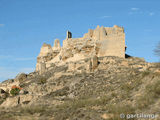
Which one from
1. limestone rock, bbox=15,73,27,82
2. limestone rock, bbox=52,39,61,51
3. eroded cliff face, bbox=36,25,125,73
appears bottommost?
limestone rock, bbox=15,73,27,82

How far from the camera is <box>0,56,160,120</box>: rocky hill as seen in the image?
16234 millimetres

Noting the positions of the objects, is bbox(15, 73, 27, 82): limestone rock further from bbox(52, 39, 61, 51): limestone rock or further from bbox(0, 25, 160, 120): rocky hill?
bbox(52, 39, 61, 51): limestone rock

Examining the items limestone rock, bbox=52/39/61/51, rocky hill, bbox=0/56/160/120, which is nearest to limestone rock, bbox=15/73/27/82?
rocky hill, bbox=0/56/160/120

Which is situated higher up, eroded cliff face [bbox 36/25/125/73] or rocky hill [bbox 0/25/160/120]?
eroded cliff face [bbox 36/25/125/73]

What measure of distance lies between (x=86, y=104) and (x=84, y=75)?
1711cm

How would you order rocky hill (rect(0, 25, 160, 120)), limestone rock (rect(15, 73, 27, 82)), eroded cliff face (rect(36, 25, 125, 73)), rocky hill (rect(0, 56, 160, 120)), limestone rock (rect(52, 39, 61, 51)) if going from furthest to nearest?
limestone rock (rect(52, 39, 61, 51)) → limestone rock (rect(15, 73, 27, 82)) → eroded cliff face (rect(36, 25, 125, 73)) → rocky hill (rect(0, 25, 160, 120)) → rocky hill (rect(0, 56, 160, 120))

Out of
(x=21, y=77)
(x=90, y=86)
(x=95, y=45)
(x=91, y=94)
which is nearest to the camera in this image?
(x=91, y=94)

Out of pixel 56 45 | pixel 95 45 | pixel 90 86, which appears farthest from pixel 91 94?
pixel 56 45

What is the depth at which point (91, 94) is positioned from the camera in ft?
92.4

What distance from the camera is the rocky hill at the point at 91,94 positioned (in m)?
16.2

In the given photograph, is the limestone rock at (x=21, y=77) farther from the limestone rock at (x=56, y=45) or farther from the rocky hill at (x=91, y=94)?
the limestone rock at (x=56, y=45)

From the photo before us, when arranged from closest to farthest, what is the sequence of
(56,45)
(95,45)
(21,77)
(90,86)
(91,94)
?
(91,94) < (90,86) < (95,45) < (21,77) < (56,45)

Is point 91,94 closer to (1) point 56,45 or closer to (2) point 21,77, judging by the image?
(2) point 21,77

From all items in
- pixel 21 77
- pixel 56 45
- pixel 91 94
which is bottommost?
pixel 91 94
